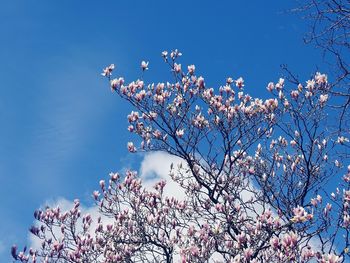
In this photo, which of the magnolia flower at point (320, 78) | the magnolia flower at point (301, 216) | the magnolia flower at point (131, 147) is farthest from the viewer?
the magnolia flower at point (131, 147)

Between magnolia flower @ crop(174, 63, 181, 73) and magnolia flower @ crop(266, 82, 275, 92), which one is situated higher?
magnolia flower @ crop(174, 63, 181, 73)

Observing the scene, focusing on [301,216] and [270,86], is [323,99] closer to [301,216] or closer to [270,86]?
[270,86]

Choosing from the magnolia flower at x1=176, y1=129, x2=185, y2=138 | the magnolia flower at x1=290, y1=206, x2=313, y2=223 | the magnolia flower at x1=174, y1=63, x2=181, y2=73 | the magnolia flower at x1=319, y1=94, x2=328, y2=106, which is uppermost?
the magnolia flower at x1=174, y1=63, x2=181, y2=73

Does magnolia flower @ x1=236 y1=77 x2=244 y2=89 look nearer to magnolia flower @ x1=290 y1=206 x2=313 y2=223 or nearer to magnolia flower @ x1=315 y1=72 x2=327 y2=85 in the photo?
magnolia flower @ x1=315 y1=72 x2=327 y2=85

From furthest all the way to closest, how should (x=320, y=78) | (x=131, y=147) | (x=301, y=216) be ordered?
(x=131, y=147), (x=320, y=78), (x=301, y=216)

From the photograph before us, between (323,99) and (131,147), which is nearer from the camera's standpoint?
(323,99)

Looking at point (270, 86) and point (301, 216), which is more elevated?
point (270, 86)

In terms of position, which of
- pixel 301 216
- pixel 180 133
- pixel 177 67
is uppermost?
pixel 177 67

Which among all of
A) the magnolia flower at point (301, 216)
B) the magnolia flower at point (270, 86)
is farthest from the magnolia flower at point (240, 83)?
the magnolia flower at point (301, 216)

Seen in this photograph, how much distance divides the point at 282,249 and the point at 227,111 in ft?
13.7

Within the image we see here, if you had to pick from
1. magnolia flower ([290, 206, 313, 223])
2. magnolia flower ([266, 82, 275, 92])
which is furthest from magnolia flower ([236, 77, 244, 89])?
magnolia flower ([290, 206, 313, 223])

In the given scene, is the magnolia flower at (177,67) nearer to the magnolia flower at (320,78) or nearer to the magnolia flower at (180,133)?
the magnolia flower at (180,133)

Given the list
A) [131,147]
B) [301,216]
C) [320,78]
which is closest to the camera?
[301,216]

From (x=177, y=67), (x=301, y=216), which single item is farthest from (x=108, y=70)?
(x=301, y=216)
